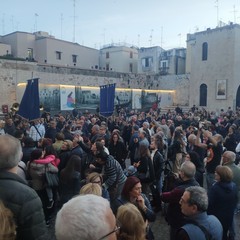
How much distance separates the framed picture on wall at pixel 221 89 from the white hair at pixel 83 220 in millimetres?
31058

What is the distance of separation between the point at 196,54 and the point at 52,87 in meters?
17.7

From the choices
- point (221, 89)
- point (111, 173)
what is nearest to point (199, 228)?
point (111, 173)

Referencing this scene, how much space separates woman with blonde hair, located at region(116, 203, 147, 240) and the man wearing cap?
2.25 feet

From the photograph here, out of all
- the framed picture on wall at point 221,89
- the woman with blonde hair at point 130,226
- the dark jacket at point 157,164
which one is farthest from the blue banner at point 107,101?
the framed picture on wall at point 221,89

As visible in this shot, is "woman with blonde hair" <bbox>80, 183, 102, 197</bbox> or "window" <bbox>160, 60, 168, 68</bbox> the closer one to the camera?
"woman with blonde hair" <bbox>80, 183, 102, 197</bbox>

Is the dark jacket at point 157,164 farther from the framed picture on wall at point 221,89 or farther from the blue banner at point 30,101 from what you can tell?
the framed picture on wall at point 221,89

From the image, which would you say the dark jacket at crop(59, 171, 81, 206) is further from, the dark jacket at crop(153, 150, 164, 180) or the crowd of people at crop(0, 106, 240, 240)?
the dark jacket at crop(153, 150, 164, 180)

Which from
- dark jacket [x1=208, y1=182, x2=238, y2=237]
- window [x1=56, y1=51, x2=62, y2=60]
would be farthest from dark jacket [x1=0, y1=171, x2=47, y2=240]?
window [x1=56, y1=51, x2=62, y2=60]

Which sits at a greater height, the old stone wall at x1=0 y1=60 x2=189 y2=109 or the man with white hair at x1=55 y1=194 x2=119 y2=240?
the old stone wall at x1=0 y1=60 x2=189 y2=109

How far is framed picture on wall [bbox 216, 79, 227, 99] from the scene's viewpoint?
3037 cm

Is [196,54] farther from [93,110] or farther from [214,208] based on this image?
[214,208]

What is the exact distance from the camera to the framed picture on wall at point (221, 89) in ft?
99.6

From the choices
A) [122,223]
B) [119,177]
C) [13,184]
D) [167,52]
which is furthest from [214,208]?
[167,52]

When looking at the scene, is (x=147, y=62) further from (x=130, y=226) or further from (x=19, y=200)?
(x=19, y=200)
